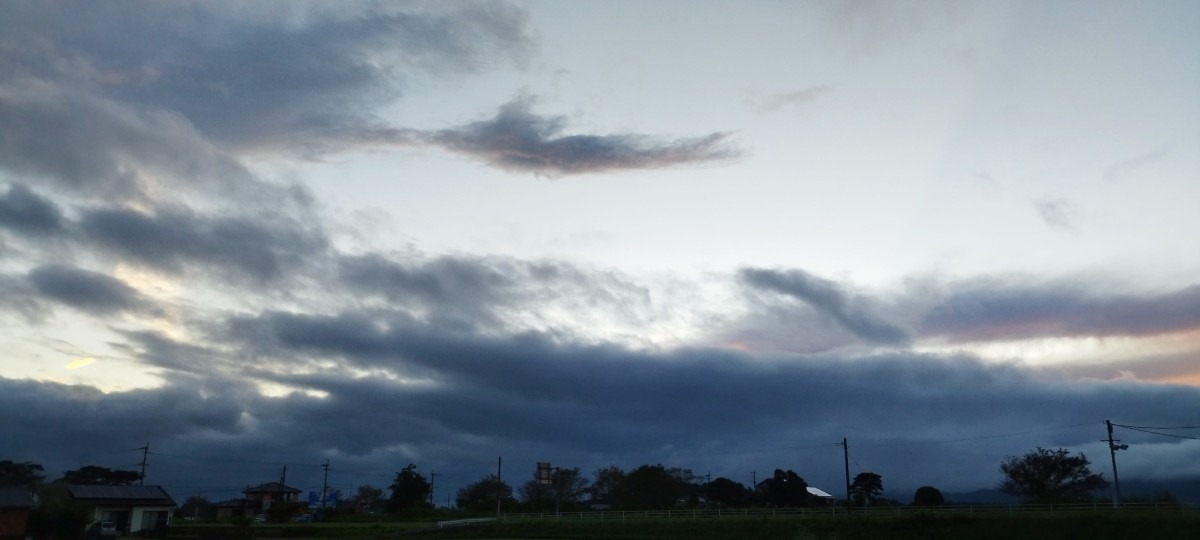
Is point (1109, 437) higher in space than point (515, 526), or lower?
higher

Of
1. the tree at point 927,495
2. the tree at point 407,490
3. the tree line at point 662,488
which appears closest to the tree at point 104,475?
the tree line at point 662,488

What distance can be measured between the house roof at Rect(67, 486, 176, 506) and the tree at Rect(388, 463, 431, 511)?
46352 millimetres

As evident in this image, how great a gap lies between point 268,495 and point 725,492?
229 feet

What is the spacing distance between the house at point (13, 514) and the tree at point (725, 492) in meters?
86.4

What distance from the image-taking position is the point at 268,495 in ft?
440

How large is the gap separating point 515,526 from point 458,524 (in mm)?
5708

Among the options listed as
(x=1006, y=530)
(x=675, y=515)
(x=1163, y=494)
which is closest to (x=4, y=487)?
(x=675, y=515)

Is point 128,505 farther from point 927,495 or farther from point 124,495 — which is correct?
point 927,495

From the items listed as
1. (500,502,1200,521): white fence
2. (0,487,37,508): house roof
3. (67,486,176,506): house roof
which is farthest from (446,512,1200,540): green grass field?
(0,487,37,508): house roof

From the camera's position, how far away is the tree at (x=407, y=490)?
124000mm

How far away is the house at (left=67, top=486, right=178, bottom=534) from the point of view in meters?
73.1

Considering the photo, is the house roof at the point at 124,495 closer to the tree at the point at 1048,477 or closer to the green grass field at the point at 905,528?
the green grass field at the point at 905,528

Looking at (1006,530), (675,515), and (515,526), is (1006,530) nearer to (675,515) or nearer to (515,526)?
(675,515)

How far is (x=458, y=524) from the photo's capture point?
3324 inches
